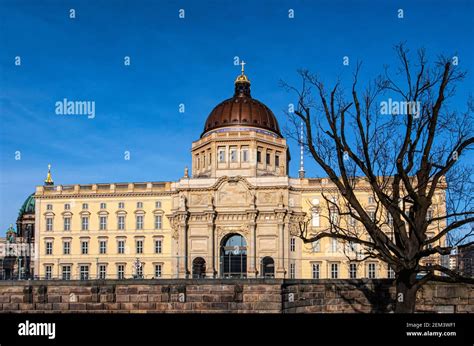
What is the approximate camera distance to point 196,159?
298ft

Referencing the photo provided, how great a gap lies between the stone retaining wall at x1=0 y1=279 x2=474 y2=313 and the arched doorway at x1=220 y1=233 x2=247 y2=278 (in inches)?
1948

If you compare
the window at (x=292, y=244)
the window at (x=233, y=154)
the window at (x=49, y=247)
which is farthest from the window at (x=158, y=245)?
the window at (x=292, y=244)

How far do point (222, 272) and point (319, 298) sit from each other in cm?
5010

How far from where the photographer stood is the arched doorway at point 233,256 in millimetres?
78562

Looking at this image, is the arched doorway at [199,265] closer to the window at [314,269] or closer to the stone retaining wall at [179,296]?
the window at [314,269]

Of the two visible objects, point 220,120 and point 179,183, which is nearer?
point 179,183

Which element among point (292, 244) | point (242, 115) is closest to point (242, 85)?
point (242, 115)

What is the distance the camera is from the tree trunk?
1990 centimetres

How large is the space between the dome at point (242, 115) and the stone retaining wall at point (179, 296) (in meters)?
62.0

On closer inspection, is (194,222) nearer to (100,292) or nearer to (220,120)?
(220,120)

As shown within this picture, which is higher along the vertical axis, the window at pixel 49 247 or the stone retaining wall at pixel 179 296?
the window at pixel 49 247

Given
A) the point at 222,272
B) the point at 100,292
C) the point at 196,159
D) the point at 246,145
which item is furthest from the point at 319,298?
the point at 196,159

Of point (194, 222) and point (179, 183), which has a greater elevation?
point (179, 183)

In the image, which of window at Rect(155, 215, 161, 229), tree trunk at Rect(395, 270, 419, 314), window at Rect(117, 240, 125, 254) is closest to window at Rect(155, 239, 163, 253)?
window at Rect(155, 215, 161, 229)
